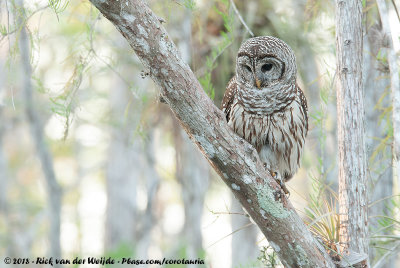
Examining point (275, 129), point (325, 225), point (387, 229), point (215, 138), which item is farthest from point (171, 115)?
point (215, 138)

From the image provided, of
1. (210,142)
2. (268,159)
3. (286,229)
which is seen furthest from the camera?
(268,159)

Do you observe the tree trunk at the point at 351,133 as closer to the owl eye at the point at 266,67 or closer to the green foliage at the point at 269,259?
the green foliage at the point at 269,259

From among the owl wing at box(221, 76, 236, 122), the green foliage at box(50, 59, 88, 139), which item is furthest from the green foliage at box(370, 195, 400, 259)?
the green foliage at box(50, 59, 88, 139)

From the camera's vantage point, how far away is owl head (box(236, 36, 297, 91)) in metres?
3.72

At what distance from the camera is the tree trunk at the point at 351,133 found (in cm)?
324

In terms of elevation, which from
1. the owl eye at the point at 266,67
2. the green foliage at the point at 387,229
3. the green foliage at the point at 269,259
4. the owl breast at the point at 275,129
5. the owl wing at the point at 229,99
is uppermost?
the owl eye at the point at 266,67

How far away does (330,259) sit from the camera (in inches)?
125

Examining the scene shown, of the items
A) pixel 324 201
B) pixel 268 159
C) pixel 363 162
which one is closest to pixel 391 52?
pixel 363 162

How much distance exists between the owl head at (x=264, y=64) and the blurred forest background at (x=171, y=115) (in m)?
0.20

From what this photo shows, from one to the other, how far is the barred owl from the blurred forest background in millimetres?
199

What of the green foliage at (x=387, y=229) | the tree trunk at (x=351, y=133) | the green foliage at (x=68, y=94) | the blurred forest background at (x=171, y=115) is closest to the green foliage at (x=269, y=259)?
the blurred forest background at (x=171, y=115)

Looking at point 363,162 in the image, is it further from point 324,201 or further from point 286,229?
point 286,229

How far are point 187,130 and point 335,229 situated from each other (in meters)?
1.12

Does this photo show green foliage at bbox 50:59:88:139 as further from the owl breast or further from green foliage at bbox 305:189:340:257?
green foliage at bbox 305:189:340:257
